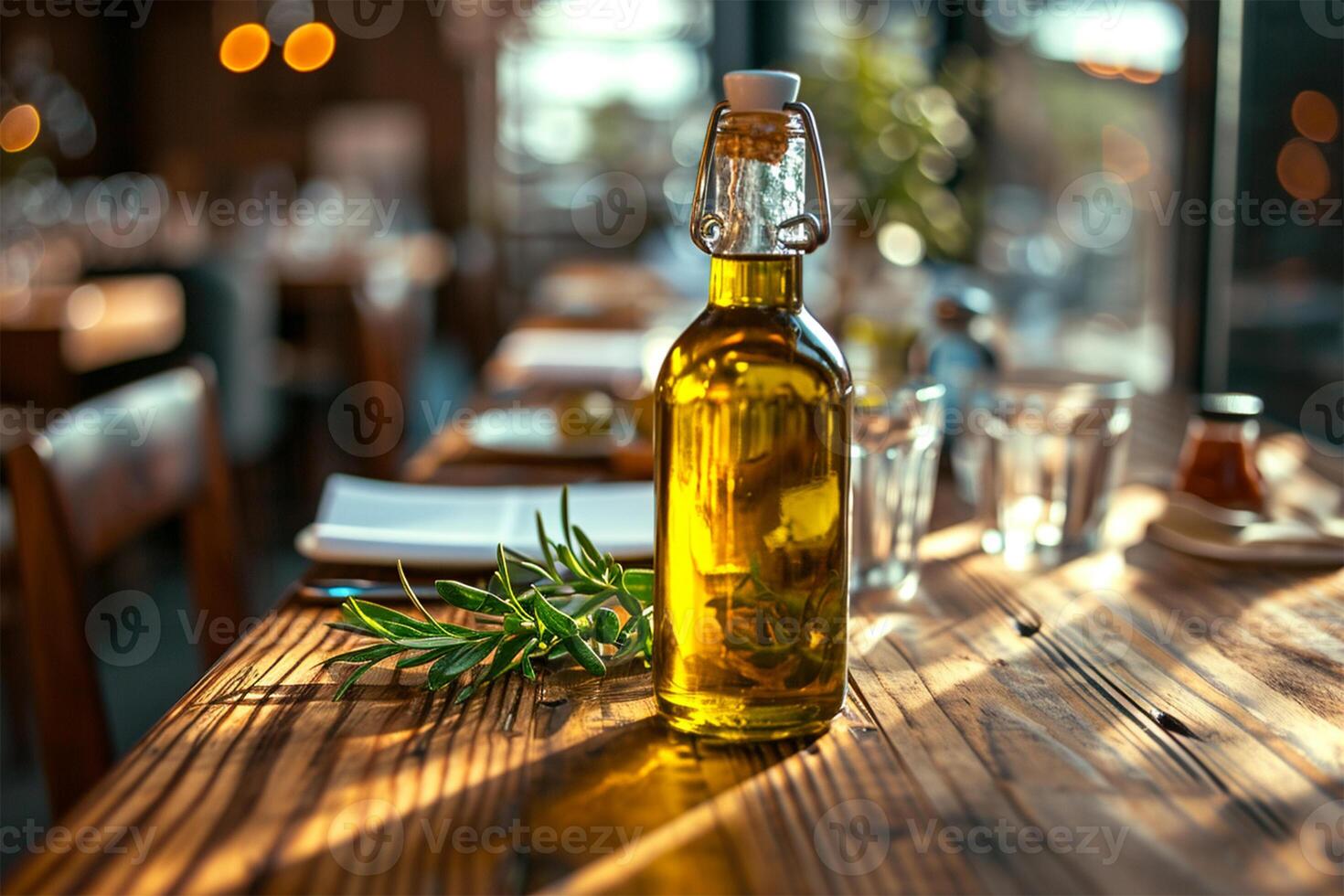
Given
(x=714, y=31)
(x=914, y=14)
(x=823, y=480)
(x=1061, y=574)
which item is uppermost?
(x=714, y=31)

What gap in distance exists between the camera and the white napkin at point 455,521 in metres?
0.88

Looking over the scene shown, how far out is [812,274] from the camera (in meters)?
3.30

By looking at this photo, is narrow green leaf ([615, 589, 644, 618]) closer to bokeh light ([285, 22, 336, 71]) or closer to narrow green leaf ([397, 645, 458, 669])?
narrow green leaf ([397, 645, 458, 669])

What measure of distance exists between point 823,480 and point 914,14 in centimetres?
348

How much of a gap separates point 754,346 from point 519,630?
0.19 m

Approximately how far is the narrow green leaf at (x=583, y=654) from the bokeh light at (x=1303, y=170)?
146 centimetres

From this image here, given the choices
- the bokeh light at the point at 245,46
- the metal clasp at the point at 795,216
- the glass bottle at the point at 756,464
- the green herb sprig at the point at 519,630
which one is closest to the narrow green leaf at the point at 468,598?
the green herb sprig at the point at 519,630

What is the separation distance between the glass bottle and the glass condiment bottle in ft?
1.90

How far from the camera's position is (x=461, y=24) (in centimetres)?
713

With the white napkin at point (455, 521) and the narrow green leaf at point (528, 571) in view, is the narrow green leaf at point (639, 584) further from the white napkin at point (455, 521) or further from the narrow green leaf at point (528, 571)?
the white napkin at point (455, 521)

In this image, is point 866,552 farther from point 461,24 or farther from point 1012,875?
point 461,24

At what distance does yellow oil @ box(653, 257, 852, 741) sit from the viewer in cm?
59

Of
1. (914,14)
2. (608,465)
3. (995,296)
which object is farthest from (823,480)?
(914,14)

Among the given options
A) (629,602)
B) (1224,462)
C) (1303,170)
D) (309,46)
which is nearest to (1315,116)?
(1303,170)
